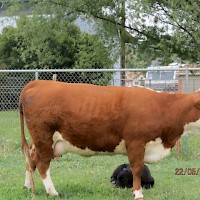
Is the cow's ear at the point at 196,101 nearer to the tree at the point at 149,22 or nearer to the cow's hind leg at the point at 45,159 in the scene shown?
the cow's hind leg at the point at 45,159

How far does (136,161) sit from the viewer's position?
254 inches

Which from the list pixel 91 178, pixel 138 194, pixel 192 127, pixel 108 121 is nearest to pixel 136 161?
pixel 138 194

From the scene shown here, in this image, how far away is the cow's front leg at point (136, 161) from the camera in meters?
6.41

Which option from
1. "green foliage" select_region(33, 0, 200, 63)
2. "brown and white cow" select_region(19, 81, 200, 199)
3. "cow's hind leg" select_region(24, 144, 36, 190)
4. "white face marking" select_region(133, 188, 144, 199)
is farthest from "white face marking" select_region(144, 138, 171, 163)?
"green foliage" select_region(33, 0, 200, 63)

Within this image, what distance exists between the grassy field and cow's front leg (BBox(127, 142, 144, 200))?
0.44m

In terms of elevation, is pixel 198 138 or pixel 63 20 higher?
pixel 63 20

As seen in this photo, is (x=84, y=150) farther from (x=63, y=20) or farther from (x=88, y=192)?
(x=63, y=20)

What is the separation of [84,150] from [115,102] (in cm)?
77

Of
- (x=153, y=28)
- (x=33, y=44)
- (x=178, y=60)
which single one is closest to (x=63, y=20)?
(x=33, y=44)

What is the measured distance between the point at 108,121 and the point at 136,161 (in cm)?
63

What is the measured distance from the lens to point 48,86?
6.82 meters

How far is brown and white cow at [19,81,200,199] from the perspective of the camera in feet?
21.1

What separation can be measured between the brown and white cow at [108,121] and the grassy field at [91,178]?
52 cm
